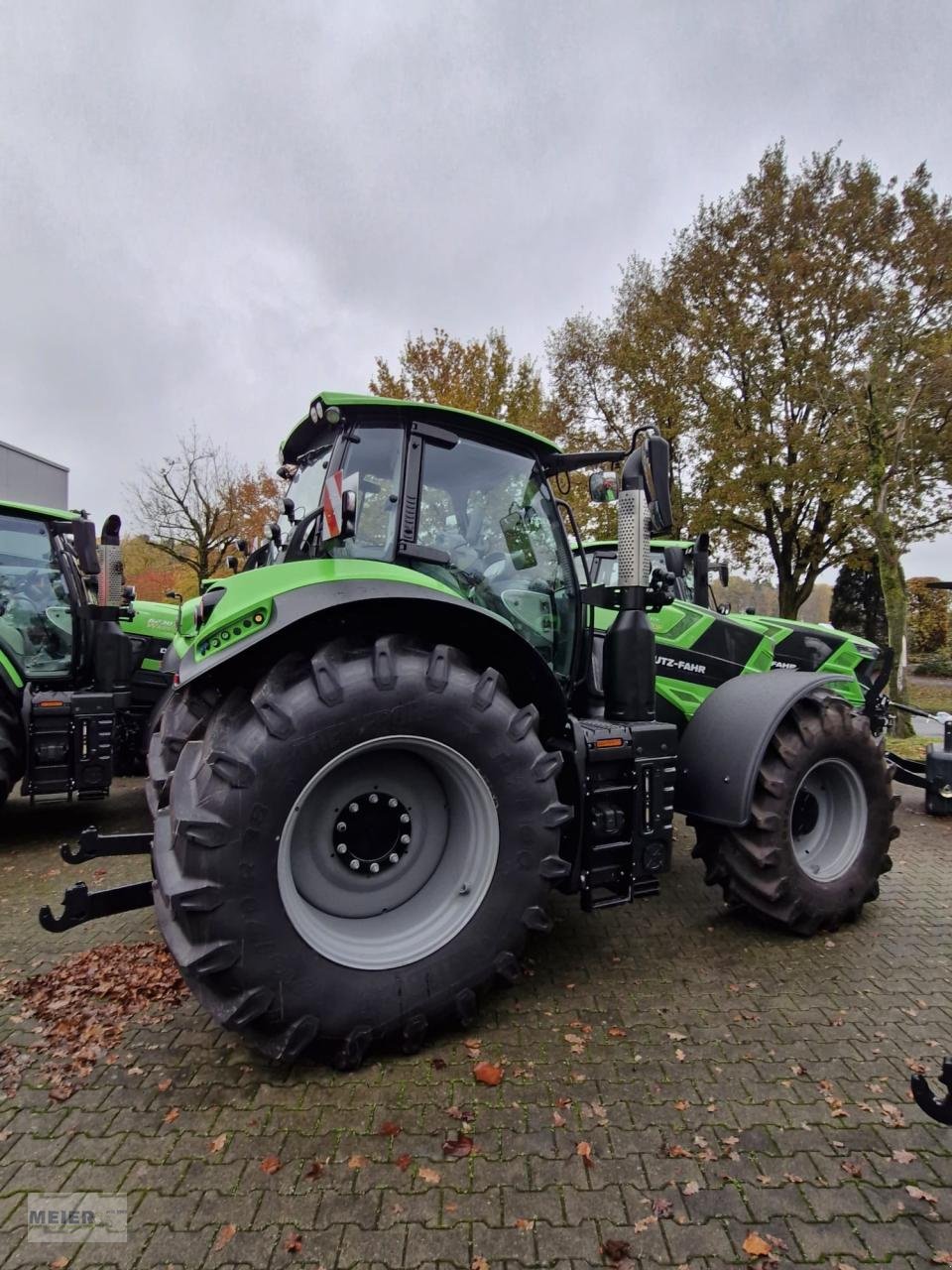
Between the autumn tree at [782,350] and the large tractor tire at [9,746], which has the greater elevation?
the autumn tree at [782,350]

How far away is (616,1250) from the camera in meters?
1.84

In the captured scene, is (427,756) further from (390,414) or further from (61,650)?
(61,650)

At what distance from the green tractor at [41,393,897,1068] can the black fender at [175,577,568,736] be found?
0.01 metres

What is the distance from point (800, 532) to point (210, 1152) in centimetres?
1911

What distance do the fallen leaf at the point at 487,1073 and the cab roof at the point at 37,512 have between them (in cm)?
554

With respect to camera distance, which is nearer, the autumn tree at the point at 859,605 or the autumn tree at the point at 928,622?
the autumn tree at the point at 859,605

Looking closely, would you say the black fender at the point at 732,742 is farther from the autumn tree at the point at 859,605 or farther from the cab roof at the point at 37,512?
the autumn tree at the point at 859,605

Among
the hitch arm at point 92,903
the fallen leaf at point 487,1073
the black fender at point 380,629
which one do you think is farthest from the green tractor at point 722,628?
the hitch arm at point 92,903

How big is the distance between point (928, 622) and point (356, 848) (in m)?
29.3

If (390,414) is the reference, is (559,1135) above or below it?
below

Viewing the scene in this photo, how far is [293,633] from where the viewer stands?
2678 mm

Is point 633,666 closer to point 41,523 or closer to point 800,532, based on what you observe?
point 41,523

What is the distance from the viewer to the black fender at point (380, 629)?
8.34ft

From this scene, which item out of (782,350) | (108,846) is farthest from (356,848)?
(782,350)
